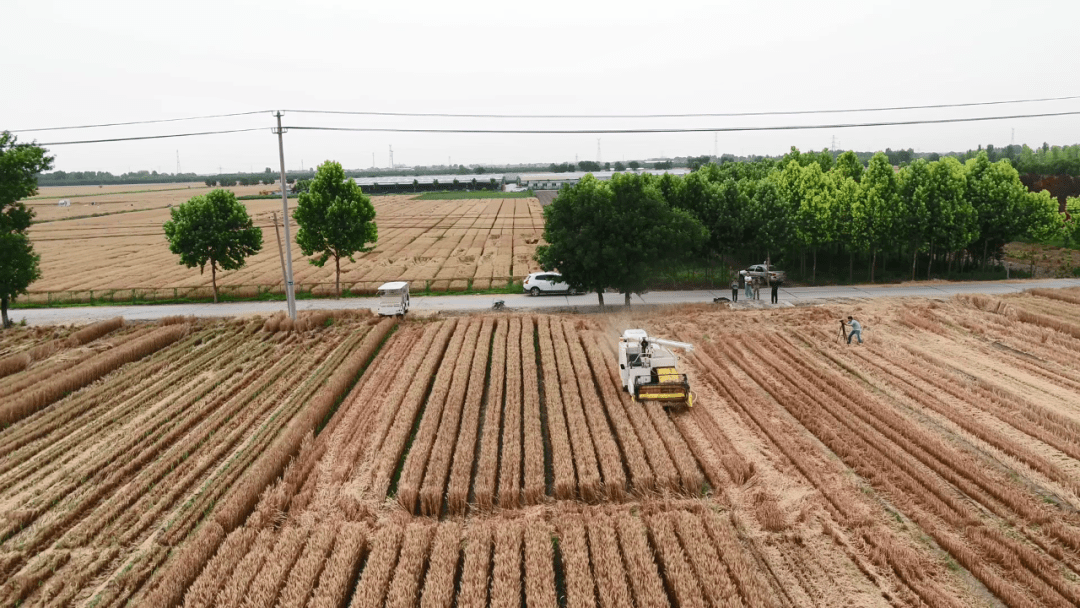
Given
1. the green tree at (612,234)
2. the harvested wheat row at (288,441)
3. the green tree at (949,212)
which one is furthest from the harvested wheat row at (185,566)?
the green tree at (949,212)

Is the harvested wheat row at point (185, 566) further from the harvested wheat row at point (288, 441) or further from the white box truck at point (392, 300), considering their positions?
the white box truck at point (392, 300)

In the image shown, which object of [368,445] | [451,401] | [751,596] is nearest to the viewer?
[751,596]

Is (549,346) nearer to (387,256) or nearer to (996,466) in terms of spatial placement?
(996,466)

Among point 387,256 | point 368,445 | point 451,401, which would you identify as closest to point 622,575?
point 368,445

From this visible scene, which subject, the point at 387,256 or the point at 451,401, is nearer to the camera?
the point at 451,401

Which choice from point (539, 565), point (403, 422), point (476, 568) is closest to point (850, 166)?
point (403, 422)

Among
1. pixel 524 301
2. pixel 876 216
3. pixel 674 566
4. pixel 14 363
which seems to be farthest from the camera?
pixel 876 216

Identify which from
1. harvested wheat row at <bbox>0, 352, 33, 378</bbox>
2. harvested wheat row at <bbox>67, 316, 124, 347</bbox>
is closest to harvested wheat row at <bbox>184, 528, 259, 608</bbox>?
harvested wheat row at <bbox>0, 352, 33, 378</bbox>

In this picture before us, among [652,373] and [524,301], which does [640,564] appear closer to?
A: [652,373]
